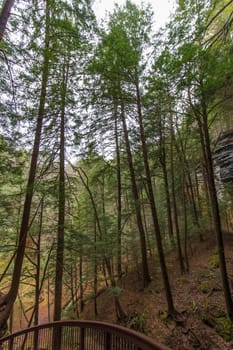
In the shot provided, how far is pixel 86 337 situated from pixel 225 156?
494 inches

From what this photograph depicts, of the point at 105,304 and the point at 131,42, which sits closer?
the point at 131,42

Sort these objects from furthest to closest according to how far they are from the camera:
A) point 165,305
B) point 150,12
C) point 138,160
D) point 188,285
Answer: point 138,160 < point 188,285 < point 165,305 < point 150,12

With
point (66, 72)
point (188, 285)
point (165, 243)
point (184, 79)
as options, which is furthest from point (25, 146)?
point (165, 243)

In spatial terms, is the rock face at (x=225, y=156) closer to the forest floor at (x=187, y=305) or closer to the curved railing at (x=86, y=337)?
the forest floor at (x=187, y=305)

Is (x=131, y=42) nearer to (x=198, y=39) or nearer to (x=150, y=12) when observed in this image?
(x=150, y=12)

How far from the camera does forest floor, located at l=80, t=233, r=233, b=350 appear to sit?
5324 mm

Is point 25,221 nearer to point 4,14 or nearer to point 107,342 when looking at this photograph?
point 107,342

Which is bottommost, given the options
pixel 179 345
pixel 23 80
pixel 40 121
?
pixel 179 345

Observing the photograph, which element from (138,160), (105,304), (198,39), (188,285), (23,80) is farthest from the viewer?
(105,304)

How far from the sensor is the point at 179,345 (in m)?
5.34

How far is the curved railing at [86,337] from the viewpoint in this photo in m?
1.69

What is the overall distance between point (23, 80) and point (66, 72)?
4.66 ft

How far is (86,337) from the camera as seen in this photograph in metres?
2.51

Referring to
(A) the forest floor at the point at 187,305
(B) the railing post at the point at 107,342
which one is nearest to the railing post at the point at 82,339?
(B) the railing post at the point at 107,342
